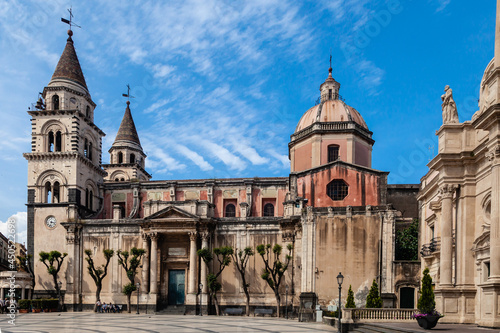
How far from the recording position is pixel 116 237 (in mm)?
51062

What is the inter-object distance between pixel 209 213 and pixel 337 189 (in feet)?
40.6

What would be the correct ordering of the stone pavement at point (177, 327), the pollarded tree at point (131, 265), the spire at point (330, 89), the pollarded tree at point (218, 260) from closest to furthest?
the stone pavement at point (177, 327) < the pollarded tree at point (218, 260) < the pollarded tree at point (131, 265) < the spire at point (330, 89)

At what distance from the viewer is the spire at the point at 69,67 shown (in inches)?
2158

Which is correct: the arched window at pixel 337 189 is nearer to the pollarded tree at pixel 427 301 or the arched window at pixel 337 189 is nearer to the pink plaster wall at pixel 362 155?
the pink plaster wall at pixel 362 155

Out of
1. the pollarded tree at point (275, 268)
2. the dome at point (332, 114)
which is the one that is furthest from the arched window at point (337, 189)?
the dome at point (332, 114)

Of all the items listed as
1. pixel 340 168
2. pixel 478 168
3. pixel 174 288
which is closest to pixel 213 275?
pixel 174 288

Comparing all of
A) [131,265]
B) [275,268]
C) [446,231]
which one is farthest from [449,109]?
[131,265]

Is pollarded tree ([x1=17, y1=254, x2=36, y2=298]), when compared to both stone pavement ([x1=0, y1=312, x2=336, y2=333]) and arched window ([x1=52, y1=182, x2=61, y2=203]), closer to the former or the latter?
arched window ([x1=52, y1=182, x2=61, y2=203])

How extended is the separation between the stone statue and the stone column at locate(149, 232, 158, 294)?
2981 centimetres

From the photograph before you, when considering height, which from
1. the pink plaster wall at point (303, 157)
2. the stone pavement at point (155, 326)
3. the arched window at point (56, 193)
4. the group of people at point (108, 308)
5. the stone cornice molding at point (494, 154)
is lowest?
the group of people at point (108, 308)

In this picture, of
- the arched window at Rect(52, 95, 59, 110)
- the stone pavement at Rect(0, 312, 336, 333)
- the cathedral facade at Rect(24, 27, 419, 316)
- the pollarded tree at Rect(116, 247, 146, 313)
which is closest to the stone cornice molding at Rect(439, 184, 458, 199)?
the stone pavement at Rect(0, 312, 336, 333)

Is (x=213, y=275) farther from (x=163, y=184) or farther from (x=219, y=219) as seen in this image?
(x=163, y=184)

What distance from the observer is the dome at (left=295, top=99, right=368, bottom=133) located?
4959cm

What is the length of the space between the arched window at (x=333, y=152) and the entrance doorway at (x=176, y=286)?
56.5 ft
